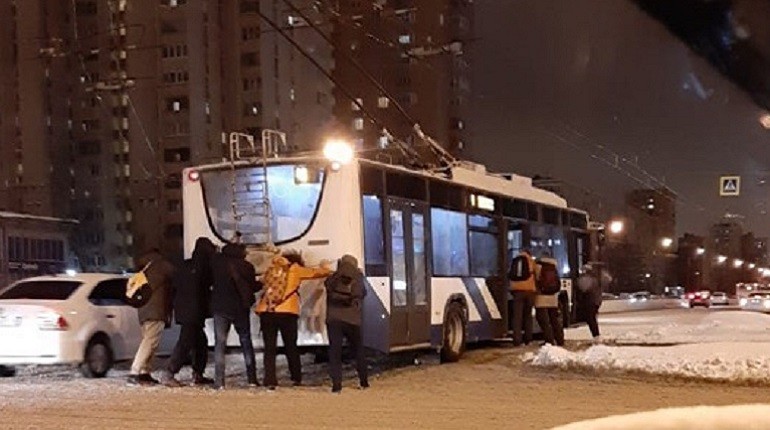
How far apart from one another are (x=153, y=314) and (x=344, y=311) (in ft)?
8.34

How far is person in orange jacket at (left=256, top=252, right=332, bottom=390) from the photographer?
12.4 metres

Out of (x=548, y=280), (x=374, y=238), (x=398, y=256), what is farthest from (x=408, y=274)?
(x=548, y=280)

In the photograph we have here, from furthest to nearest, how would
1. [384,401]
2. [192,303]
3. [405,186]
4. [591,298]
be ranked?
[591,298] → [405,186] → [192,303] → [384,401]

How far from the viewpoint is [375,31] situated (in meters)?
27.1

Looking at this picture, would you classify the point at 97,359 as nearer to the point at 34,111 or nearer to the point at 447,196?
the point at 447,196

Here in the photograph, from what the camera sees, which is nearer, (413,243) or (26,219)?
(413,243)

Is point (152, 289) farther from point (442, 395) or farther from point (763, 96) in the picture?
point (763, 96)

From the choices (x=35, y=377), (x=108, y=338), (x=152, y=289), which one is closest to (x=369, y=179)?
(x=152, y=289)

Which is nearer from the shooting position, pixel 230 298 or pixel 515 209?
pixel 230 298

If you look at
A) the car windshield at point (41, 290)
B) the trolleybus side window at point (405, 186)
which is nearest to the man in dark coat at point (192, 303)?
the car windshield at point (41, 290)

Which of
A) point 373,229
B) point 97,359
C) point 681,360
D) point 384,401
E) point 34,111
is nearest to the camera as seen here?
point 384,401

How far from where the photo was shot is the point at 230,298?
40.9 ft

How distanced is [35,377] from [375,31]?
15221 mm

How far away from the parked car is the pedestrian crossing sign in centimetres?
1825
